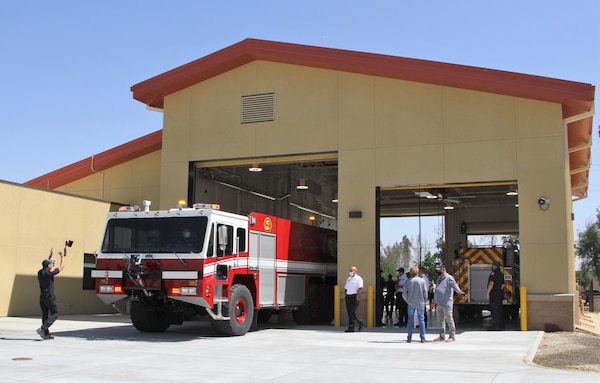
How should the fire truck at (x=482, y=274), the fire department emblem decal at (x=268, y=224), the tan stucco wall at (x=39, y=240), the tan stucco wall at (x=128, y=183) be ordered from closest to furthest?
the fire department emblem decal at (x=268, y=224)
the tan stucco wall at (x=39, y=240)
the fire truck at (x=482, y=274)
the tan stucco wall at (x=128, y=183)

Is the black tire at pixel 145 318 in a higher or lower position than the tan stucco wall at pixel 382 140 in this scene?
lower

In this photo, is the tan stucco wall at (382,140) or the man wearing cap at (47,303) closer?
the man wearing cap at (47,303)

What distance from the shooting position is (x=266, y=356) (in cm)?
1118

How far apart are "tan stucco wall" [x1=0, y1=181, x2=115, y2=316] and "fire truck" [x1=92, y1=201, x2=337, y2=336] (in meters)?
5.97

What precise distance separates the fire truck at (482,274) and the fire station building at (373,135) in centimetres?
170

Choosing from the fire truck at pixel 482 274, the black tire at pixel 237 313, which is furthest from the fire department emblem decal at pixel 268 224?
the fire truck at pixel 482 274

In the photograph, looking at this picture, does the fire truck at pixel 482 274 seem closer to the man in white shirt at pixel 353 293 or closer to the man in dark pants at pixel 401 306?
the man in dark pants at pixel 401 306

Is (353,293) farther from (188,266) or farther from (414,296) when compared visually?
(188,266)

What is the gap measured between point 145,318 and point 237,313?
2.17 m

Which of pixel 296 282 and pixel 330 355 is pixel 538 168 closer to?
pixel 296 282

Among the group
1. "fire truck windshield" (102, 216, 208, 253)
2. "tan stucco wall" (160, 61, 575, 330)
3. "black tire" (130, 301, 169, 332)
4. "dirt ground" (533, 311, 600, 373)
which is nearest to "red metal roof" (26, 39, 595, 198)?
"tan stucco wall" (160, 61, 575, 330)

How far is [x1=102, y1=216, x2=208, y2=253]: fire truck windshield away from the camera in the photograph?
13805 mm

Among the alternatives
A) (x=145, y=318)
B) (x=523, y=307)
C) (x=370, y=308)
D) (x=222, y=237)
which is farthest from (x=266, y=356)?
(x=523, y=307)

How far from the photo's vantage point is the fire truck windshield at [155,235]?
13805 mm
